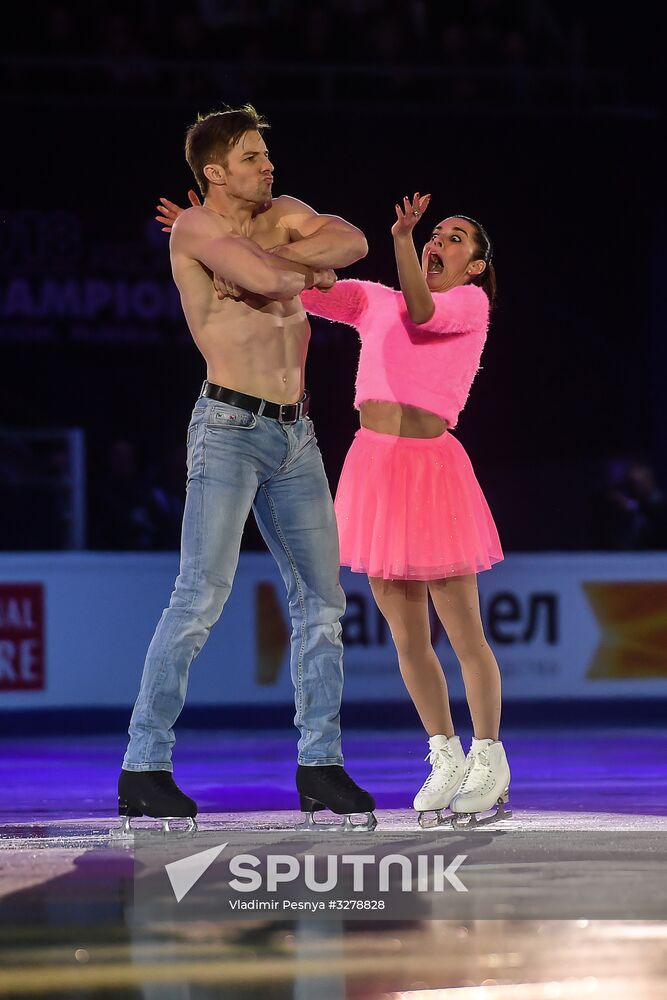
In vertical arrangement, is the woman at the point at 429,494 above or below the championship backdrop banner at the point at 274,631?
above

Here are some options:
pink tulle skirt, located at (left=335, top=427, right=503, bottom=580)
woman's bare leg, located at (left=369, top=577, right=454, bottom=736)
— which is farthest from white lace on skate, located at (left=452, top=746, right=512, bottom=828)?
pink tulle skirt, located at (left=335, top=427, right=503, bottom=580)

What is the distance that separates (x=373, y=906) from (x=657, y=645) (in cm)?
584

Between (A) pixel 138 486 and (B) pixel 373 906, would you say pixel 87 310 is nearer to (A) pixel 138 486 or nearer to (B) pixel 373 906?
(A) pixel 138 486

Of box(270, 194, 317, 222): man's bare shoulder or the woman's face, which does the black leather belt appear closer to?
box(270, 194, 317, 222): man's bare shoulder

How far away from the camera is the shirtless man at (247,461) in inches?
175

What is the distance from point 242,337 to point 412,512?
2.68 feet

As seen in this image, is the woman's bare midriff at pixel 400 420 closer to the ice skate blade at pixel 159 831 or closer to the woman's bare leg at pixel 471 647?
the woman's bare leg at pixel 471 647

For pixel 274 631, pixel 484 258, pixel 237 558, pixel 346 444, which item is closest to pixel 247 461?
pixel 237 558

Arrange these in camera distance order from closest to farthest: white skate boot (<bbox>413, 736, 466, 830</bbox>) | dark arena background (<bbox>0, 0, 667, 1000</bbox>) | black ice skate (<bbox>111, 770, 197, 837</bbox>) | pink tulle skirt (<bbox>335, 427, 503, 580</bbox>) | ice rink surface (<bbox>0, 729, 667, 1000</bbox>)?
ice rink surface (<bbox>0, 729, 667, 1000</bbox>), dark arena background (<bbox>0, 0, 667, 1000</bbox>), black ice skate (<bbox>111, 770, 197, 837</bbox>), white skate boot (<bbox>413, 736, 466, 830</bbox>), pink tulle skirt (<bbox>335, 427, 503, 580</bbox>)

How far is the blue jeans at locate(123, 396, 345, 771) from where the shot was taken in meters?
4.45

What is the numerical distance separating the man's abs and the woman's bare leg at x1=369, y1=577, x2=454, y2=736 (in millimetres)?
743

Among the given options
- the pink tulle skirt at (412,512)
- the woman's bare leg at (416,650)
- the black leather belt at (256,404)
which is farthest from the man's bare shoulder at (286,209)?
the woman's bare leg at (416,650)

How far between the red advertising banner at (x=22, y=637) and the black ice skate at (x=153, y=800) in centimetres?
426

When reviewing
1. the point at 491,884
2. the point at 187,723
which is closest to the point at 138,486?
the point at 187,723
